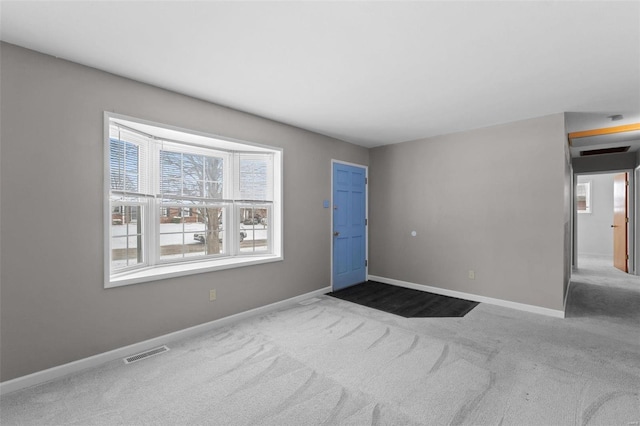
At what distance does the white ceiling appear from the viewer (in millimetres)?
1772

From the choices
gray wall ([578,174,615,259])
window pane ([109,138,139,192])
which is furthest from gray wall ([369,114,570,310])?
gray wall ([578,174,615,259])

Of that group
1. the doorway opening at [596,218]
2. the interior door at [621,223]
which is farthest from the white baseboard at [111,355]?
the doorway opening at [596,218]

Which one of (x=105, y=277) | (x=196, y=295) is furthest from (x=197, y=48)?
(x=196, y=295)

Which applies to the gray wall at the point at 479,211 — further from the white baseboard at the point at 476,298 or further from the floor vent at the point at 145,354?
the floor vent at the point at 145,354

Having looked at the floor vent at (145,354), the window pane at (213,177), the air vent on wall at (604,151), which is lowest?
the floor vent at (145,354)

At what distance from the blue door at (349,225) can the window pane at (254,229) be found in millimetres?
1230

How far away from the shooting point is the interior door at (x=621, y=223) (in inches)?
236

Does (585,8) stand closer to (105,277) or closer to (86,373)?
(105,277)

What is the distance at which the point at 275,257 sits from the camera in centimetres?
390

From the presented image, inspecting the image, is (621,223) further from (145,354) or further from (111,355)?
(111,355)

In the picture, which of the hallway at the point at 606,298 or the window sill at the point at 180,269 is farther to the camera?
the hallway at the point at 606,298

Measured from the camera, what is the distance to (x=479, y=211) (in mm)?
4262

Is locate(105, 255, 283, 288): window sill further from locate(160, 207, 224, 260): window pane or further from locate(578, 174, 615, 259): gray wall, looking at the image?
locate(578, 174, 615, 259): gray wall

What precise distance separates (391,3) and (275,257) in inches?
120
